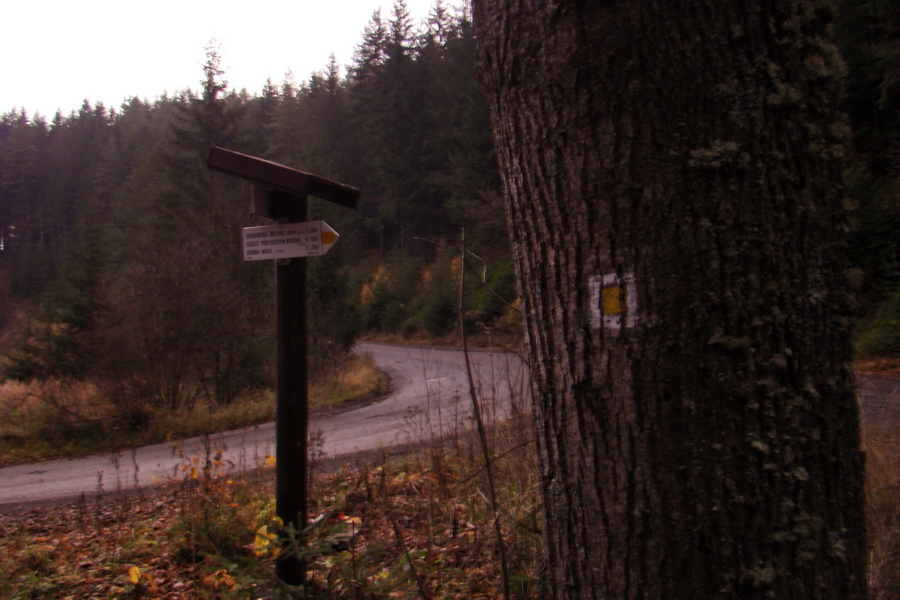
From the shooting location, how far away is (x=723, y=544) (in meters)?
1.73

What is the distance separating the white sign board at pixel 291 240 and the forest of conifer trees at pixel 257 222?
77 centimetres

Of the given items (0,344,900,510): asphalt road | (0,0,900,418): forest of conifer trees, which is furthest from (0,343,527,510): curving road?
(0,0,900,418): forest of conifer trees

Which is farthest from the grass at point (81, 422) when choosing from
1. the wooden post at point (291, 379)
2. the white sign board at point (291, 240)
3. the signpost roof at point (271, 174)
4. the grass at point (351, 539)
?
the signpost roof at point (271, 174)

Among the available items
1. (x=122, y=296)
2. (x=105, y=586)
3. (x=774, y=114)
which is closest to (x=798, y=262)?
(x=774, y=114)

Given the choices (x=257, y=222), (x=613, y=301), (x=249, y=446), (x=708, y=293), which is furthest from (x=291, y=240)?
(x=257, y=222)

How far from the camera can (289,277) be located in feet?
13.1

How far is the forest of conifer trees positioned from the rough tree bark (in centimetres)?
43

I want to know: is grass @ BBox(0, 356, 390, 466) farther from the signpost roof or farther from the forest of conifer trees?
the signpost roof

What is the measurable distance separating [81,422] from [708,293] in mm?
13869

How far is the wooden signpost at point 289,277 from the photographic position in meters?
3.85

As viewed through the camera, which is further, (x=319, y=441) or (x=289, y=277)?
(x=319, y=441)

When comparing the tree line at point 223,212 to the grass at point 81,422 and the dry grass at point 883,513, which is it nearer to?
the grass at point 81,422

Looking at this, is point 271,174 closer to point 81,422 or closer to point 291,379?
point 291,379

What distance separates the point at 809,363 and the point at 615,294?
20.2 inches
